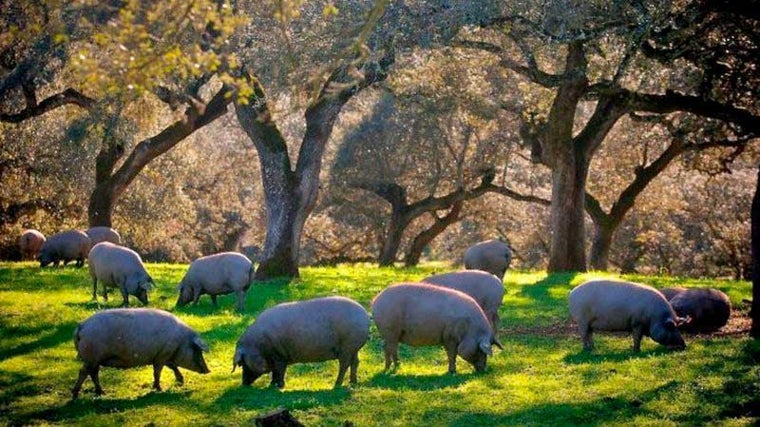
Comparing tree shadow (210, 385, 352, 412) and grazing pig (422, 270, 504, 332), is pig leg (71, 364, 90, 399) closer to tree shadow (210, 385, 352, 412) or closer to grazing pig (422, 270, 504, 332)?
tree shadow (210, 385, 352, 412)

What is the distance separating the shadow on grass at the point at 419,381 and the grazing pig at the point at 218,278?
714 centimetres

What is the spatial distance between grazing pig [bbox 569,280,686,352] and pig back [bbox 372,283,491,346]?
2.42 metres

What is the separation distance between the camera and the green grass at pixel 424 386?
12.7 meters

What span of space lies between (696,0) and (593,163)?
2487cm

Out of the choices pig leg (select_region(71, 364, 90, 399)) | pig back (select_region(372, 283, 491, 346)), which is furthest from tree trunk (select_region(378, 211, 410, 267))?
pig leg (select_region(71, 364, 90, 399))

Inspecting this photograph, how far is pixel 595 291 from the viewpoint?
56.0 feet

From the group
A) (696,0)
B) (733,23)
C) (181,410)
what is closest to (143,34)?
(181,410)

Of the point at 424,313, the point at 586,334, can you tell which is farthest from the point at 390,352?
the point at 586,334

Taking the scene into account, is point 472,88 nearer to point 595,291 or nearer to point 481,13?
point 481,13

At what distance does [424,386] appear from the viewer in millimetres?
14555

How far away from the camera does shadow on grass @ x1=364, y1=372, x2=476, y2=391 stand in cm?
1450

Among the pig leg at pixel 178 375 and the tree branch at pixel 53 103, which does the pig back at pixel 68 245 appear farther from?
the pig leg at pixel 178 375

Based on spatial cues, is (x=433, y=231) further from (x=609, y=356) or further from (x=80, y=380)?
(x=80, y=380)

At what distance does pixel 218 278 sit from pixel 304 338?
7985 mm
